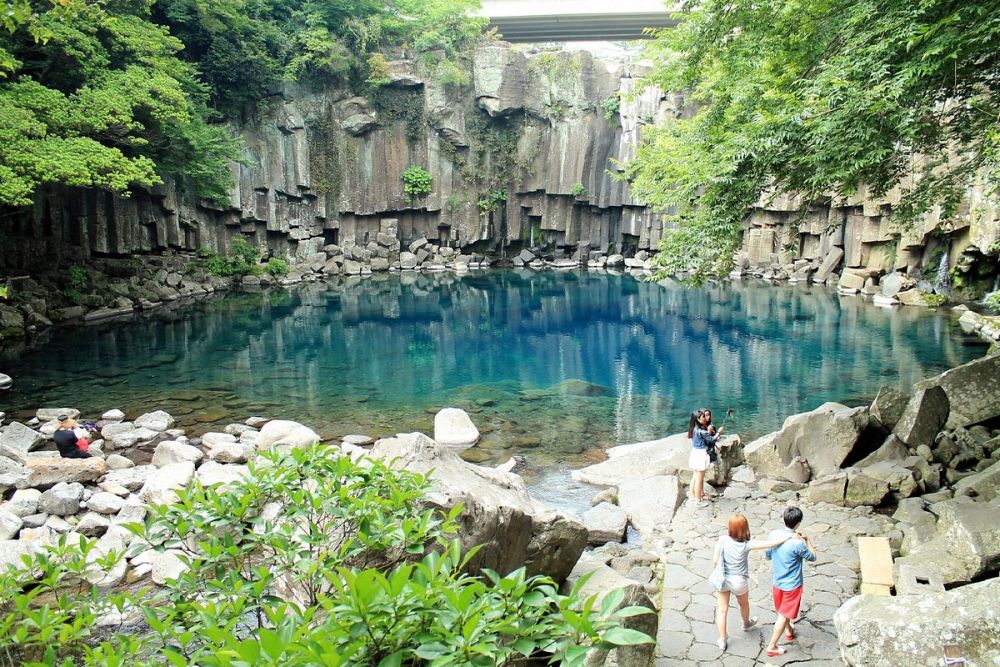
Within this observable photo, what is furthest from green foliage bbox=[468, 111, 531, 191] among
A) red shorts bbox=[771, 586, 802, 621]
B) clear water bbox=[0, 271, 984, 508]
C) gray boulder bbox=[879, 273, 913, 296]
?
red shorts bbox=[771, 586, 802, 621]

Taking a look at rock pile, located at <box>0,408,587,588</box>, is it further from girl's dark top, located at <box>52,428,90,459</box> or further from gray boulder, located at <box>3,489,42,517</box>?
girl's dark top, located at <box>52,428,90,459</box>

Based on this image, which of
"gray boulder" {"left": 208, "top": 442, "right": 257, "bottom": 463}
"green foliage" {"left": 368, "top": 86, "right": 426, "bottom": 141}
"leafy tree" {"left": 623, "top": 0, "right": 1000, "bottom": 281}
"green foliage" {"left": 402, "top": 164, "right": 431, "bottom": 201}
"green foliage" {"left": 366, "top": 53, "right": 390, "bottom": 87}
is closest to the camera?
"leafy tree" {"left": 623, "top": 0, "right": 1000, "bottom": 281}

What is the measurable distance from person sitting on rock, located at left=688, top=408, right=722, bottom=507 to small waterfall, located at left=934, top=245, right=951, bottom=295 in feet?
83.7

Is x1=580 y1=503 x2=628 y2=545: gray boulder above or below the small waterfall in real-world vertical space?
below

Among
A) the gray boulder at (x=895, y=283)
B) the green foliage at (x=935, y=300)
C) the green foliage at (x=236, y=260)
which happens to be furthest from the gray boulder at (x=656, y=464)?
the green foliage at (x=236, y=260)

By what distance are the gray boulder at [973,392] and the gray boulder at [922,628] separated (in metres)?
7.34

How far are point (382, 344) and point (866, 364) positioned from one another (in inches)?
616

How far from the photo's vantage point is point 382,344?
24.1 m

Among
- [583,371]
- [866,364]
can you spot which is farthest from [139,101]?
[866,364]

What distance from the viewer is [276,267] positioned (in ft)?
130

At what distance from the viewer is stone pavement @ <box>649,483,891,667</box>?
5.77 meters

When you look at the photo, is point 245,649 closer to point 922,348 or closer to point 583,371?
point 583,371

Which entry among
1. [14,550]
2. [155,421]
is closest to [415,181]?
[155,421]

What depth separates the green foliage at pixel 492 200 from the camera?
47.9 metres
